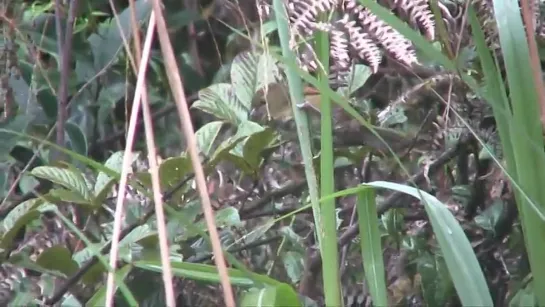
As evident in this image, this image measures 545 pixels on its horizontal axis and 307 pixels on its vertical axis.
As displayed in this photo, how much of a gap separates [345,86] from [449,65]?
12.8 inches

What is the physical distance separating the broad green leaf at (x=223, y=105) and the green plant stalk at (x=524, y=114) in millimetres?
306

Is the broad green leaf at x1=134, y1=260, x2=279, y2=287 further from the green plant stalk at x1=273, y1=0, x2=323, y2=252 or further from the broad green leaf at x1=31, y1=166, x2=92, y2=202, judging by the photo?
the broad green leaf at x1=31, y1=166, x2=92, y2=202

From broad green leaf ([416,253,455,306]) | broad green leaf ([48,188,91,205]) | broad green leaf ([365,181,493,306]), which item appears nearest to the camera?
broad green leaf ([365,181,493,306])

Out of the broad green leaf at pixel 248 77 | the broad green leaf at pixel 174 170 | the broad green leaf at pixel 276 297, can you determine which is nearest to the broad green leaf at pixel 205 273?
the broad green leaf at pixel 276 297

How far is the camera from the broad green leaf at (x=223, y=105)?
785 millimetres

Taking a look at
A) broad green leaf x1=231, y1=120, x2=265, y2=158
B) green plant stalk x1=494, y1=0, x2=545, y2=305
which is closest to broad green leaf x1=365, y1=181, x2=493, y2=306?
green plant stalk x1=494, y1=0, x2=545, y2=305

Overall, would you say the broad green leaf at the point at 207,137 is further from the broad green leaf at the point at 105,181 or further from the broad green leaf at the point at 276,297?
the broad green leaf at the point at 276,297

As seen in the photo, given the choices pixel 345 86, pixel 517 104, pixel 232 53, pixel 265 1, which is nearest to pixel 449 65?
pixel 517 104

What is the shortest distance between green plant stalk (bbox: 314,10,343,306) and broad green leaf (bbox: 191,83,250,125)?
0.25m

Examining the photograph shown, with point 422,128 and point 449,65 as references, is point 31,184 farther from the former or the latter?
point 449,65

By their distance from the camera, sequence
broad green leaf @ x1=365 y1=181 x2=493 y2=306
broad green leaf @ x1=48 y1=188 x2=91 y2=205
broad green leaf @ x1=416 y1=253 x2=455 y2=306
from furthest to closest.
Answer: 1. broad green leaf @ x1=416 y1=253 x2=455 y2=306
2. broad green leaf @ x1=48 y1=188 x2=91 y2=205
3. broad green leaf @ x1=365 y1=181 x2=493 y2=306

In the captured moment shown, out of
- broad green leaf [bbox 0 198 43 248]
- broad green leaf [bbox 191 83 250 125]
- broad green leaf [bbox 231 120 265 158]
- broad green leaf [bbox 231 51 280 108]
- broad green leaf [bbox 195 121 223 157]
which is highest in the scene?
broad green leaf [bbox 231 51 280 108]

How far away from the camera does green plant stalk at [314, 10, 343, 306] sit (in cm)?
53

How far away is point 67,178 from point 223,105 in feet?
0.56
